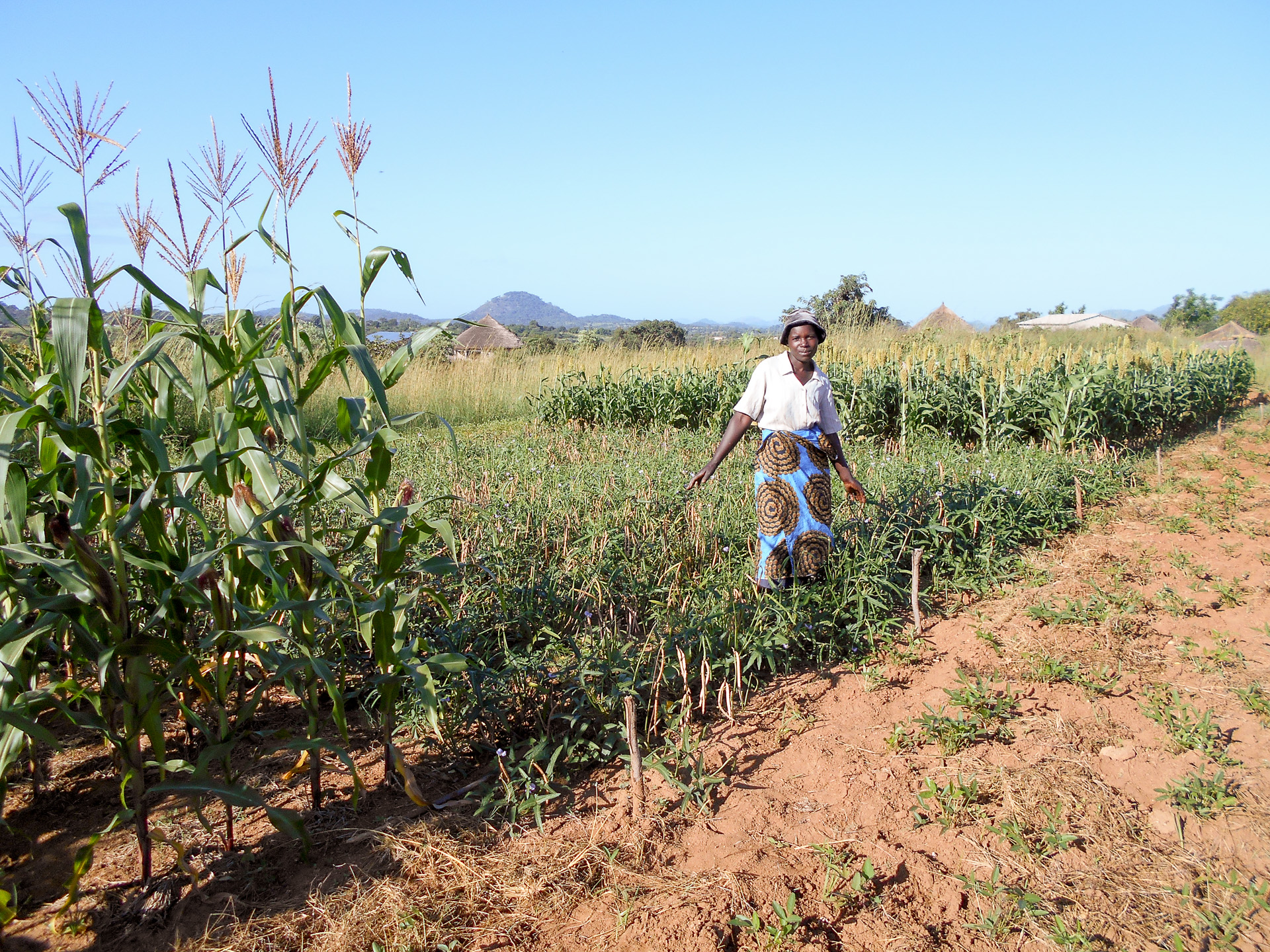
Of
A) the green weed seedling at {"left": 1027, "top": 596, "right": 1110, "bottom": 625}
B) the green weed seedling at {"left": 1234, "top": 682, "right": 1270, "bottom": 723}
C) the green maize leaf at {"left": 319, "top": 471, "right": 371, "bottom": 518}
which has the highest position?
the green maize leaf at {"left": 319, "top": 471, "right": 371, "bottom": 518}

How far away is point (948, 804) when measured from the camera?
2.62 metres

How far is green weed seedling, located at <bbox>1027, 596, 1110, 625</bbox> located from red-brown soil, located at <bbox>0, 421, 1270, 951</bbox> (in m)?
0.39

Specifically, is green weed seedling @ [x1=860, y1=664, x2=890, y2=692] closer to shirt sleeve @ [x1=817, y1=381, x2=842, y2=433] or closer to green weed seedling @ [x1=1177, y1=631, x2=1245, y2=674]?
shirt sleeve @ [x1=817, y1=381, x2=842, y2=433]

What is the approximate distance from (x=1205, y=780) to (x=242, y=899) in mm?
3255

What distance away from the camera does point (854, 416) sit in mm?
9227

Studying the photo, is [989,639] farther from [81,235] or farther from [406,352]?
[81,235]

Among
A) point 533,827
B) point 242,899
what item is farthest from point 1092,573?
point 242,899

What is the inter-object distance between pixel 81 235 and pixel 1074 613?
14.6 feet

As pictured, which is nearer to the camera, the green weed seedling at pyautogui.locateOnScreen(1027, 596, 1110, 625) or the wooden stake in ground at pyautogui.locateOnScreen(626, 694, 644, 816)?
the wooden stake in ground at pyautogui.locateOnScreen(626, 694, 644, 816)

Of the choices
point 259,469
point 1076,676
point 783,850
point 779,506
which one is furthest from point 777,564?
point 259,469

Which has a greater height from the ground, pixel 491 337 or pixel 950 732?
pixel 491 337

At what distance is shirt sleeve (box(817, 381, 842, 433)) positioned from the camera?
12.9ft

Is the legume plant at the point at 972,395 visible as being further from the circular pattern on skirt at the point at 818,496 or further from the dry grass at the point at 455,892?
the dry grass at the point at 455,892

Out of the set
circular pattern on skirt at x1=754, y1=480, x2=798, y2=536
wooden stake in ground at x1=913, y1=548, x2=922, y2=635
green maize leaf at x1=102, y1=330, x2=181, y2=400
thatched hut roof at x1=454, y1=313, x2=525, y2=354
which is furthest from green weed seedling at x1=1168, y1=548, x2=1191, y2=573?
thatched hut roof at x1=454, y1=313, x2=525, y2=354
